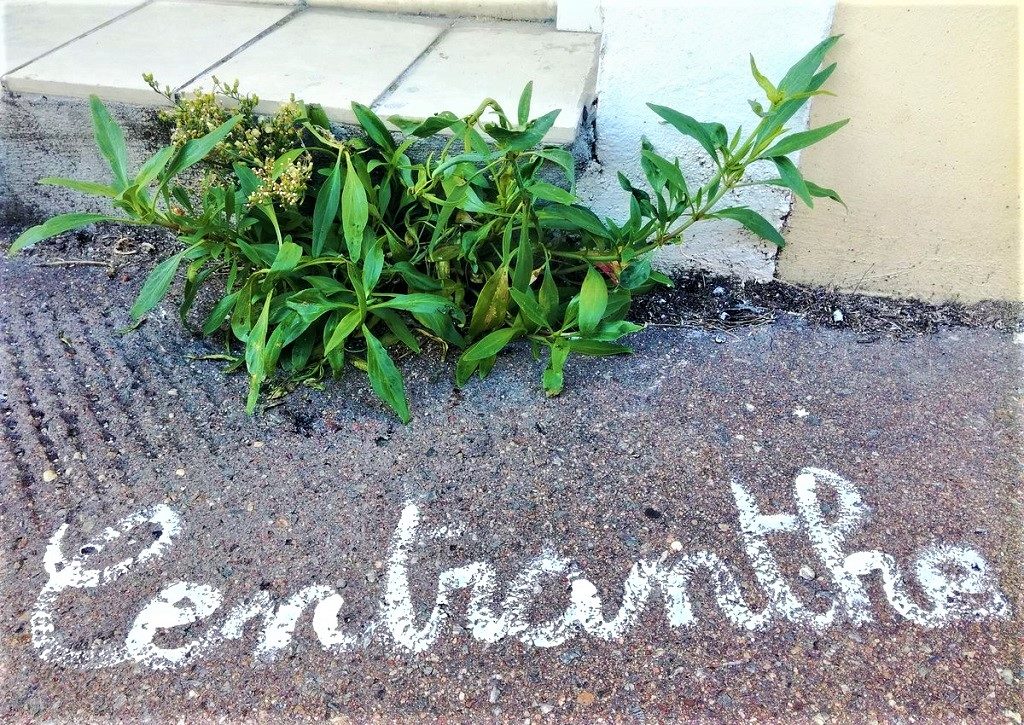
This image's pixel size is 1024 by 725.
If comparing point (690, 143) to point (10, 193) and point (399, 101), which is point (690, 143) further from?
point (10, 193)

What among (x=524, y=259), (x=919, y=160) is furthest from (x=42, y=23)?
(x=919, y=160)

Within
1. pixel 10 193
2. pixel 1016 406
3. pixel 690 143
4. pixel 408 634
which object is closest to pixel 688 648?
pixel 408 634

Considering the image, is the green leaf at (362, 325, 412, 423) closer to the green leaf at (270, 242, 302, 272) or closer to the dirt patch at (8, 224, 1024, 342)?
the green leaf at (270, 242, 302, 272)

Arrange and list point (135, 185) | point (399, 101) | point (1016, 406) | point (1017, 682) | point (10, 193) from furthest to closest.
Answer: point (10, 193)
point (399, 101)
point (1016, 406)
point (135, 185)
point (1017, 682)

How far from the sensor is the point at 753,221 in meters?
2.12

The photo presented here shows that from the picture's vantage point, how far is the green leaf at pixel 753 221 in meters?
2.06

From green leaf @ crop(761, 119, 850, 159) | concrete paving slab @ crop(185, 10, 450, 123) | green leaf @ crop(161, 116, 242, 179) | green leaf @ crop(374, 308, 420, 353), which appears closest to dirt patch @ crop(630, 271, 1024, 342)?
green leaf @ crop(761, 119, 850, 159)

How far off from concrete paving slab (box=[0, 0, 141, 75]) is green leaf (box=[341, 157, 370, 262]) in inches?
54.0

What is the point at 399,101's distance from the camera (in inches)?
87.8

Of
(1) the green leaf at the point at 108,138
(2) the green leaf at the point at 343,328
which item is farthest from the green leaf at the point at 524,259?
(1) the green leaf at the point at 108,138

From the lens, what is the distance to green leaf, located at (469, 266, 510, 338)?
198 centimetres

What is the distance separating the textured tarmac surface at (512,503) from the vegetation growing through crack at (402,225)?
0.15 meters

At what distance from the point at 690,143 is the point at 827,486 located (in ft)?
3.35

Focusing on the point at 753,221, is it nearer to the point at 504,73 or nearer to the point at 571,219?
the point at 571,219
